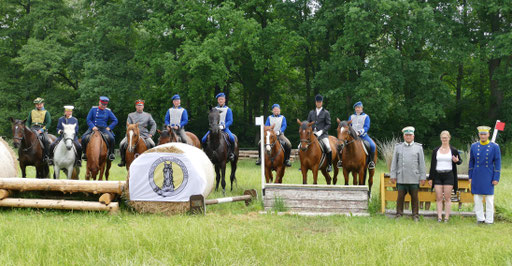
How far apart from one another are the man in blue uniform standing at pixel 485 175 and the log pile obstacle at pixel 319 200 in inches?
84.3

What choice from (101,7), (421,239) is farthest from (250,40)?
(421,239)

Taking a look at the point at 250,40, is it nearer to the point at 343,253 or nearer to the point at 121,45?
the point at 121,45

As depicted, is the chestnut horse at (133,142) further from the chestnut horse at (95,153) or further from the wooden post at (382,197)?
the wooden post at (382,197)

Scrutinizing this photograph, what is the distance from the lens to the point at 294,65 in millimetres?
31812

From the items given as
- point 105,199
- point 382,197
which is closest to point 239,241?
point 105,199

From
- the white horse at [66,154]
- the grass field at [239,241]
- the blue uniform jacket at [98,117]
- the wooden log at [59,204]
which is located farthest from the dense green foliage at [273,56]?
the grass field at [239,241]

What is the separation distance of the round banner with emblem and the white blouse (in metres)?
4.76

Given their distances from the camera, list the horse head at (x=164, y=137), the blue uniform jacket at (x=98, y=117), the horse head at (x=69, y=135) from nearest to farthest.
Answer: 1. the horse head at (x=69, y=135)
2. the horse head at (x=164, y=137)
3. the blue uniform jacket at (x=98, y=117)

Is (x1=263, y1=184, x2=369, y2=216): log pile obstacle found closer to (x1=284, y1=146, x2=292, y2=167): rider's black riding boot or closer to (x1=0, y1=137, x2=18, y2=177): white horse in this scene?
(x1=284, y1=146, x2=292, y2=167): rider's black riding boot

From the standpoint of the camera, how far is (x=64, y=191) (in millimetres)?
8633

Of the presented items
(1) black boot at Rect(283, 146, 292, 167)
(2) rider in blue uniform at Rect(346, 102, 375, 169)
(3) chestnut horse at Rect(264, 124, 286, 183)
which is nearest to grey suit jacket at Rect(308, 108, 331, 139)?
(2) rider in blue uniform at Rect(346, 102, 375, 169)

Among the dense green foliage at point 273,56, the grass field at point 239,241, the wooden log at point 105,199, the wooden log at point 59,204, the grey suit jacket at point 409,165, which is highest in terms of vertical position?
the dense green foliage at point 273,56

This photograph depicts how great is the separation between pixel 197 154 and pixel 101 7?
23.6 m

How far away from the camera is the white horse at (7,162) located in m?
9.99
